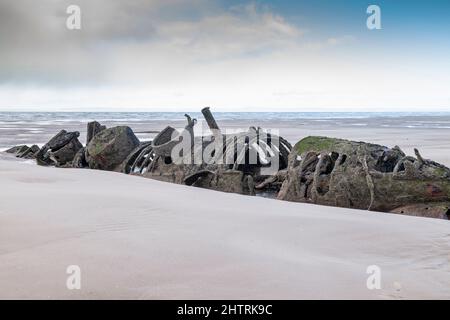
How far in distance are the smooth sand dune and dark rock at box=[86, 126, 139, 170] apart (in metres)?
5.56

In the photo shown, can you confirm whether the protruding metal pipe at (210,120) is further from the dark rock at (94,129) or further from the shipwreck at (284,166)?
the dark rock at (94,129)

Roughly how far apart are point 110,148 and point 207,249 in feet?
30.5

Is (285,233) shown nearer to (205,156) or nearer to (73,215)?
(73,215)

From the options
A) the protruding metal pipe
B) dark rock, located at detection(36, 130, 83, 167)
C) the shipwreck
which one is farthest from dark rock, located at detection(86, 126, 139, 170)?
the protruding metal pipe

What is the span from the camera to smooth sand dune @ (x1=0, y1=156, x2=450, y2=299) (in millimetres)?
3125

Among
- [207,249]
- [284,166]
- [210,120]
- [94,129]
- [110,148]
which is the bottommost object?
[207,249]

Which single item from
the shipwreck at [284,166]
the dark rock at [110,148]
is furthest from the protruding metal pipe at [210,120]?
the dark rock at [110,148]

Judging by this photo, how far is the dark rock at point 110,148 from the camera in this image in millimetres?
12734

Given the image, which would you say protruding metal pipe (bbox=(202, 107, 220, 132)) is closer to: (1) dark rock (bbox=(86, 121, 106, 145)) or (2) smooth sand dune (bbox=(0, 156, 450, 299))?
(1) dark rock (bbox=(86, 121, 106, 145))

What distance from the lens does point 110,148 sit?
501 inches

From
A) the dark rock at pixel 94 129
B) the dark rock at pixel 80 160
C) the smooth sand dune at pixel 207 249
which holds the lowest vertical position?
the smooth sand dune at pixel 207 249

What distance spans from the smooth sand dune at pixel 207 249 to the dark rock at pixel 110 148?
5559 mm

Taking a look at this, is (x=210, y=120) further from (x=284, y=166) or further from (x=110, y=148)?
(x=110, y=148)

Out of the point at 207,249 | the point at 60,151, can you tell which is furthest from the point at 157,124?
the point at 207,249
